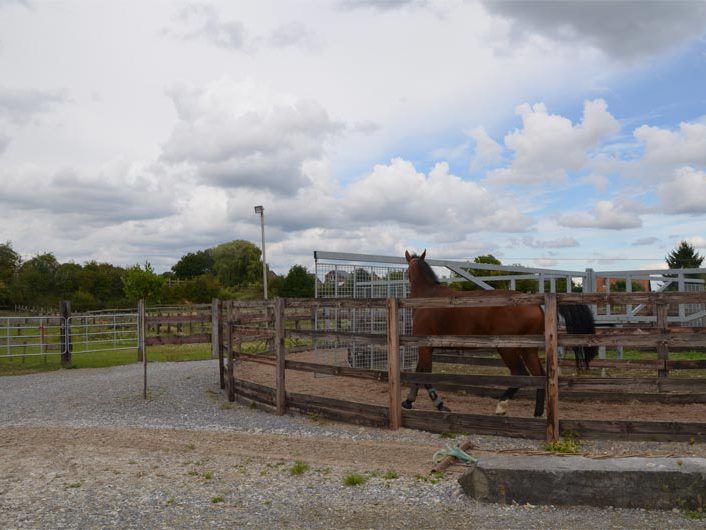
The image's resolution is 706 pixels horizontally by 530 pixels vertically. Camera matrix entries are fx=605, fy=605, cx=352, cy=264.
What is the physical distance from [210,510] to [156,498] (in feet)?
1.99

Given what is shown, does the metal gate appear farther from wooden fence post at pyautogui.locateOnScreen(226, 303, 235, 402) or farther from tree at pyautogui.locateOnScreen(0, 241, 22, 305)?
tree at pyautogui.locateOnScreen(0, 241, 22, 305)

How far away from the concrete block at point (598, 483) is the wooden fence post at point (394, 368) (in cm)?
244

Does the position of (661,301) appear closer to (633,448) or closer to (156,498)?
(633,448)

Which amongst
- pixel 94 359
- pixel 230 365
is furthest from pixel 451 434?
pixel 94 359

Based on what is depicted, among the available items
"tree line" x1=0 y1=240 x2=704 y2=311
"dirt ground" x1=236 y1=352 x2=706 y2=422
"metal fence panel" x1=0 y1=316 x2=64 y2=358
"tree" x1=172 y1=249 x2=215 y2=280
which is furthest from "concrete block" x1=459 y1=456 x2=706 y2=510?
"tree" x1=172 y1=249 x2=215 y2=280

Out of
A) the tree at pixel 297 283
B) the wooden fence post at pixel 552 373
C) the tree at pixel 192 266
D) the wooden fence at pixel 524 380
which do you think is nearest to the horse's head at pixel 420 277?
the wooden fence at pixel 524 380

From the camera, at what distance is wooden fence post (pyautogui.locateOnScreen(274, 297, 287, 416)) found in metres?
8.56

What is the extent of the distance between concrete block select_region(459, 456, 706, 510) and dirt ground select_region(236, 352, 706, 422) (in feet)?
9.08

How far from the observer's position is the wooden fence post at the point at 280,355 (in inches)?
337

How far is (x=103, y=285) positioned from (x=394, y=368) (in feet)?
165

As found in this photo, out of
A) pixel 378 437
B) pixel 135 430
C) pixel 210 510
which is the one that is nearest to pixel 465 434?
pixel 378 437

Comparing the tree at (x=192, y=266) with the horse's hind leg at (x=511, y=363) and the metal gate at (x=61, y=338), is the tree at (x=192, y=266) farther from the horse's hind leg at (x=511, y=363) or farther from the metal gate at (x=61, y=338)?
the horse's hind leg at (x=511, y=363)

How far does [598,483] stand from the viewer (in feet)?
15.3

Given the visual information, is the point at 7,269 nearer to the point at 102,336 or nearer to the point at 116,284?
the point at 116,284
